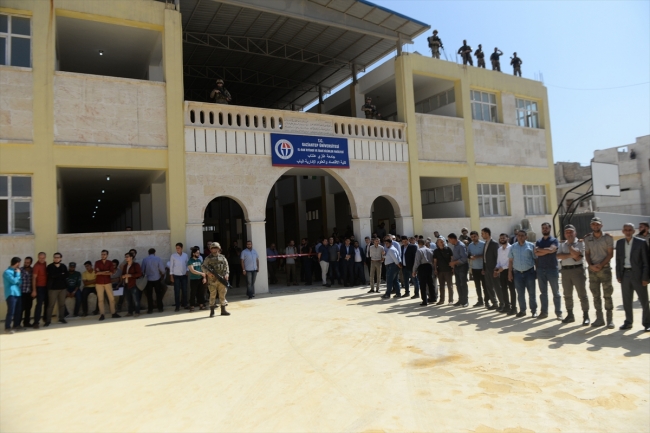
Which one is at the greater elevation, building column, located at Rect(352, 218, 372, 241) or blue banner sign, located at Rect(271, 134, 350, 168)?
A: blue banner sign, located at Rect(271, 134, 350, 168)

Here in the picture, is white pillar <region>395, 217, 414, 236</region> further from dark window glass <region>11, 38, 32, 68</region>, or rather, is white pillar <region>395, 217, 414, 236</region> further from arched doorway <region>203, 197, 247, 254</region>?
dark window glass <region>11, 38, 32, 68</region>

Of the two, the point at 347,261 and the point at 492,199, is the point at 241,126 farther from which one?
the point at 492,199

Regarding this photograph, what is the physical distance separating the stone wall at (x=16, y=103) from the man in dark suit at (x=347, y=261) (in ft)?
30.2

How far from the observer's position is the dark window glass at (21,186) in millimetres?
11383

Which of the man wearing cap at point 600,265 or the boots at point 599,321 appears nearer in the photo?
the man wearing cap at point 600,265

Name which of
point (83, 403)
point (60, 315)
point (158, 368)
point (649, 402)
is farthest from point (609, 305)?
point (60, 315)

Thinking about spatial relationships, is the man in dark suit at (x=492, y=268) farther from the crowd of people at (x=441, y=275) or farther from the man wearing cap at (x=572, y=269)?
the man wearing cap at (x=572, y=269)

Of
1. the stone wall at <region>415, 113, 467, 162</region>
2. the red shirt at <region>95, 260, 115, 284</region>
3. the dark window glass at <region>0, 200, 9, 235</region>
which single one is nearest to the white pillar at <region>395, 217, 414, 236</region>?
the stone wall at <region>415, 113, 467, 162</region>

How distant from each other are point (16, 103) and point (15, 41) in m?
1.68

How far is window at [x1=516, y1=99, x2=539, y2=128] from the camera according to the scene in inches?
847

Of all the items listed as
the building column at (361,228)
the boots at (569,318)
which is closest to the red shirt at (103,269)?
the building column at (361,228)

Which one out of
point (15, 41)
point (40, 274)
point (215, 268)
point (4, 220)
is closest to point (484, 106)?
point (215, 268)

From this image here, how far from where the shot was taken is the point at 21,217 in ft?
37.4

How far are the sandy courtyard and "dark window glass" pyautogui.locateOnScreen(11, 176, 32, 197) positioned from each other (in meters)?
3.84
